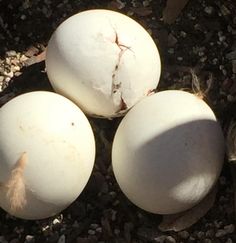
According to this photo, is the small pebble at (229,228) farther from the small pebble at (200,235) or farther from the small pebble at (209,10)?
the small pebble at (209,10)

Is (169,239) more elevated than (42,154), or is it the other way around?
(42,154)

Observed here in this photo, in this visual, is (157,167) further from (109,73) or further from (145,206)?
(109,73)

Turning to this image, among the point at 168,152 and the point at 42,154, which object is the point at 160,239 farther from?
the point at 42,154

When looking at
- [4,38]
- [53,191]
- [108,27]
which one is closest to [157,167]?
[53,191]

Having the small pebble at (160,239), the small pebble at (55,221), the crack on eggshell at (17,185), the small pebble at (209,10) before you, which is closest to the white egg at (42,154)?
the crack on eggshell at (17,185)

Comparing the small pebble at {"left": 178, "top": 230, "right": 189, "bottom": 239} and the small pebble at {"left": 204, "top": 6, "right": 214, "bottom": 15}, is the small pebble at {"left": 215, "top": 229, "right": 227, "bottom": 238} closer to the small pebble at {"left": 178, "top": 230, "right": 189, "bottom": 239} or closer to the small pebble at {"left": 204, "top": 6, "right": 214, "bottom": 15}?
the small pebble at {"left": 178, "top": 230, "right": 189, "bottom": 239}

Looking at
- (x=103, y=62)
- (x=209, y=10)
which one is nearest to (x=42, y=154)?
(x=103, y=62)
